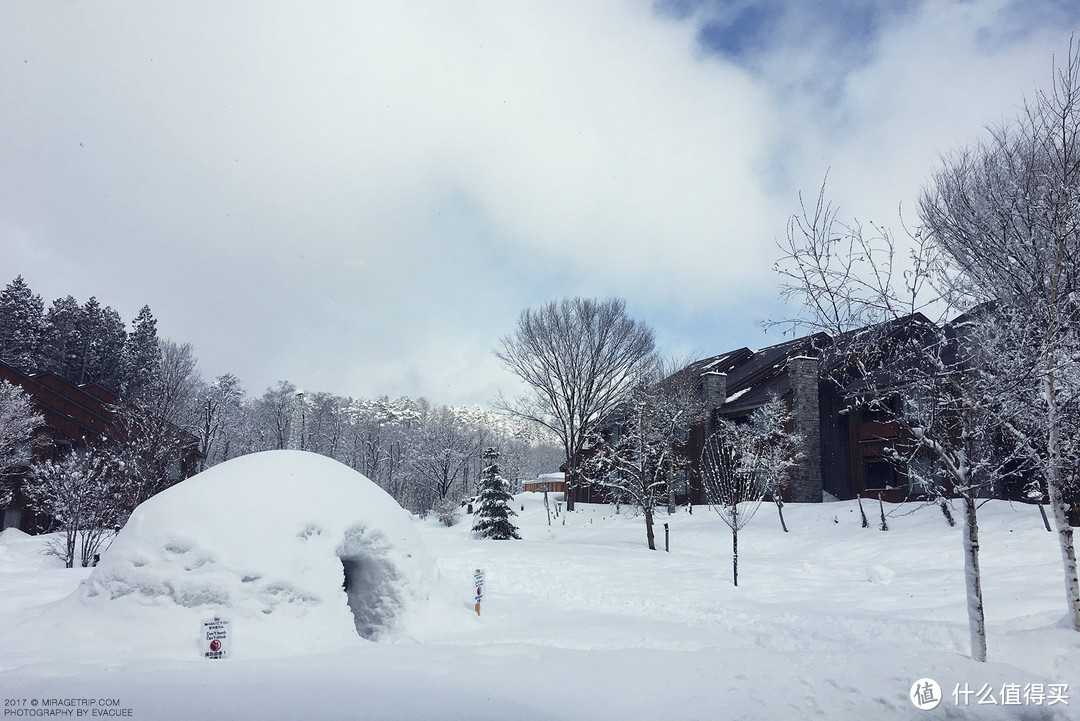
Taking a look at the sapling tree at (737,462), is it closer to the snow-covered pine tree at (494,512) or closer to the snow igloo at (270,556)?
the snow-covered pine tree at (494,512)

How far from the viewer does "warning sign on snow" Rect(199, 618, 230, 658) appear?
6227 mm

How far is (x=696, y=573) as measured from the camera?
15188 millimetres

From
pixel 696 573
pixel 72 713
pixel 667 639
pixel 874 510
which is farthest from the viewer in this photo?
pixel 874 510

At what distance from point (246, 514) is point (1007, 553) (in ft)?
56.3

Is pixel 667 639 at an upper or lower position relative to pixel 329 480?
lower

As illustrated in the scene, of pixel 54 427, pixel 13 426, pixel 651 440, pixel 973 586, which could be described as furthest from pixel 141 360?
pixel 973 586

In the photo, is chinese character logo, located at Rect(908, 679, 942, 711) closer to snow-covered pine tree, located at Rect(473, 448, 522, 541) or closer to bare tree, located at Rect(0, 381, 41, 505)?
snow-covered pine tree, located at Rect(473, 448, 522, 541)

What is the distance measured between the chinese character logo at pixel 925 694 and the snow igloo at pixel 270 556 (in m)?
6.20

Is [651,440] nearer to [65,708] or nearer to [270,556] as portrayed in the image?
[270,556]

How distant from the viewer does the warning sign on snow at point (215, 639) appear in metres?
6.23

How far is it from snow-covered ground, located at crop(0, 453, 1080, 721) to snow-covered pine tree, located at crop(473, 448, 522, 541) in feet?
40.9

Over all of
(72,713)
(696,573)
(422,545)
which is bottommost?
(696,573)

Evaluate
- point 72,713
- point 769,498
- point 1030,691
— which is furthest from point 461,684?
point 769,498

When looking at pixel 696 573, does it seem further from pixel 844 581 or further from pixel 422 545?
pixel 422 545
